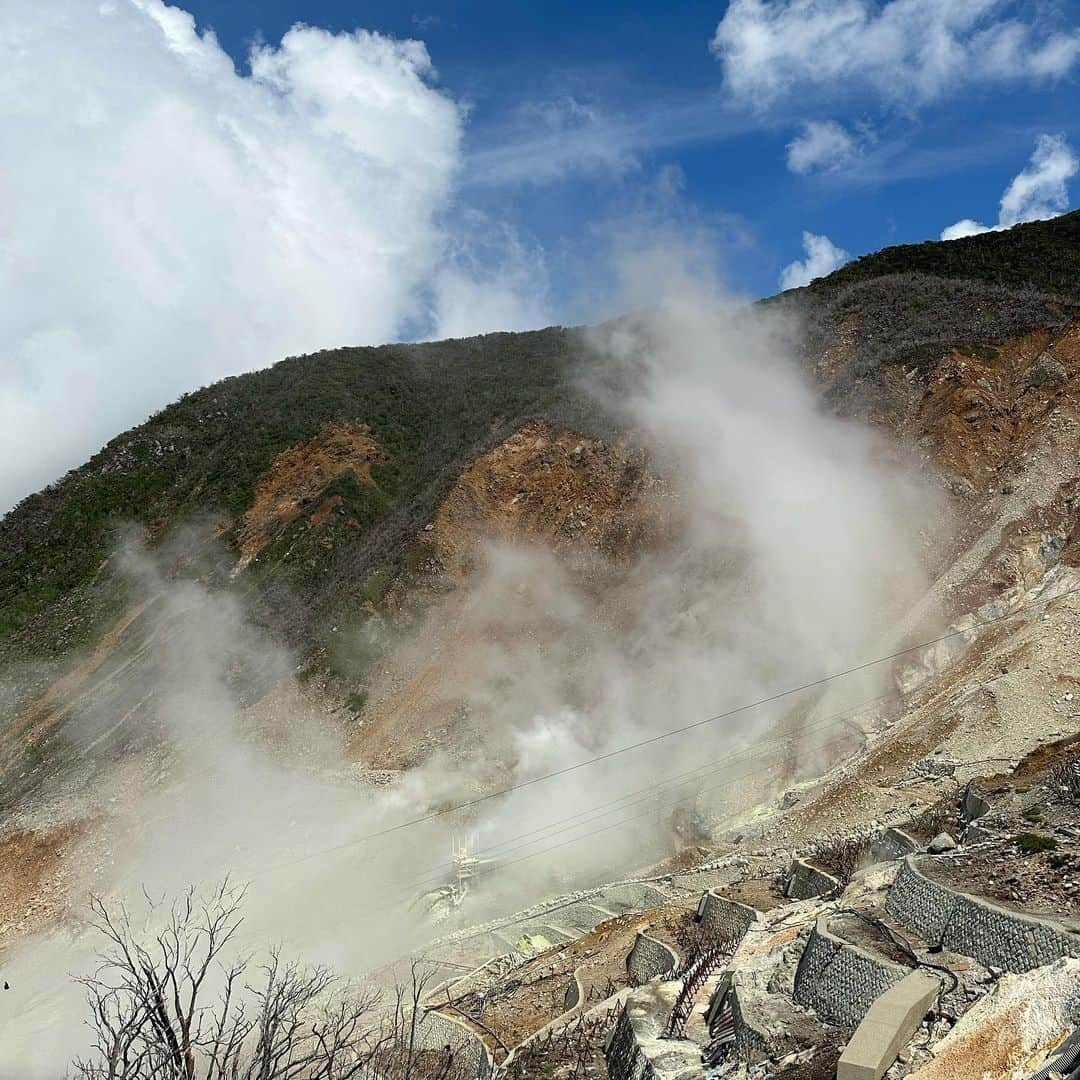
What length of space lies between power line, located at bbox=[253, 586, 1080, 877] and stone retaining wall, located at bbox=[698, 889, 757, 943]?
10.8m

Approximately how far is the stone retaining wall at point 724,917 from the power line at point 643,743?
425 inches

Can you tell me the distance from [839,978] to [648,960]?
206 inches

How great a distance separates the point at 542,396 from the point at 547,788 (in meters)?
26.9

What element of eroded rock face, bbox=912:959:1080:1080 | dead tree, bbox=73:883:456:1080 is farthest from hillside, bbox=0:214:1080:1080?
dead tree, bbox=73:883:456:1080

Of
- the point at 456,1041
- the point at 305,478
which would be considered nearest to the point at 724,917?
the point at 456,1041

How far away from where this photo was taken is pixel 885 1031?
8.21 metres

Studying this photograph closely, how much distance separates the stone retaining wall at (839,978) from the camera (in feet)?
31.4

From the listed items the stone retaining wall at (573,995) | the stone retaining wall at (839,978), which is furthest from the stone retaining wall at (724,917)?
the stone retaining wall at (839,978)

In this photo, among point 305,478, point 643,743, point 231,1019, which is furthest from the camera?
point 305,478

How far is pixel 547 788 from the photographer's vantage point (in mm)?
26922

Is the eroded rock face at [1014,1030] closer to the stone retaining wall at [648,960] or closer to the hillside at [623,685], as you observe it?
the hillside at [623,685]

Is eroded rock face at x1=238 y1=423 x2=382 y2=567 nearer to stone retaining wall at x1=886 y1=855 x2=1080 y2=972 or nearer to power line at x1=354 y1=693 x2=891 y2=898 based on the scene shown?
power line at x1=354 y1=693 x2=891 y2=898

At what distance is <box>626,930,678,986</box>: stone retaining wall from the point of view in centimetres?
1405

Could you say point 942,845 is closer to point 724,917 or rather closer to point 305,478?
point 724,917
